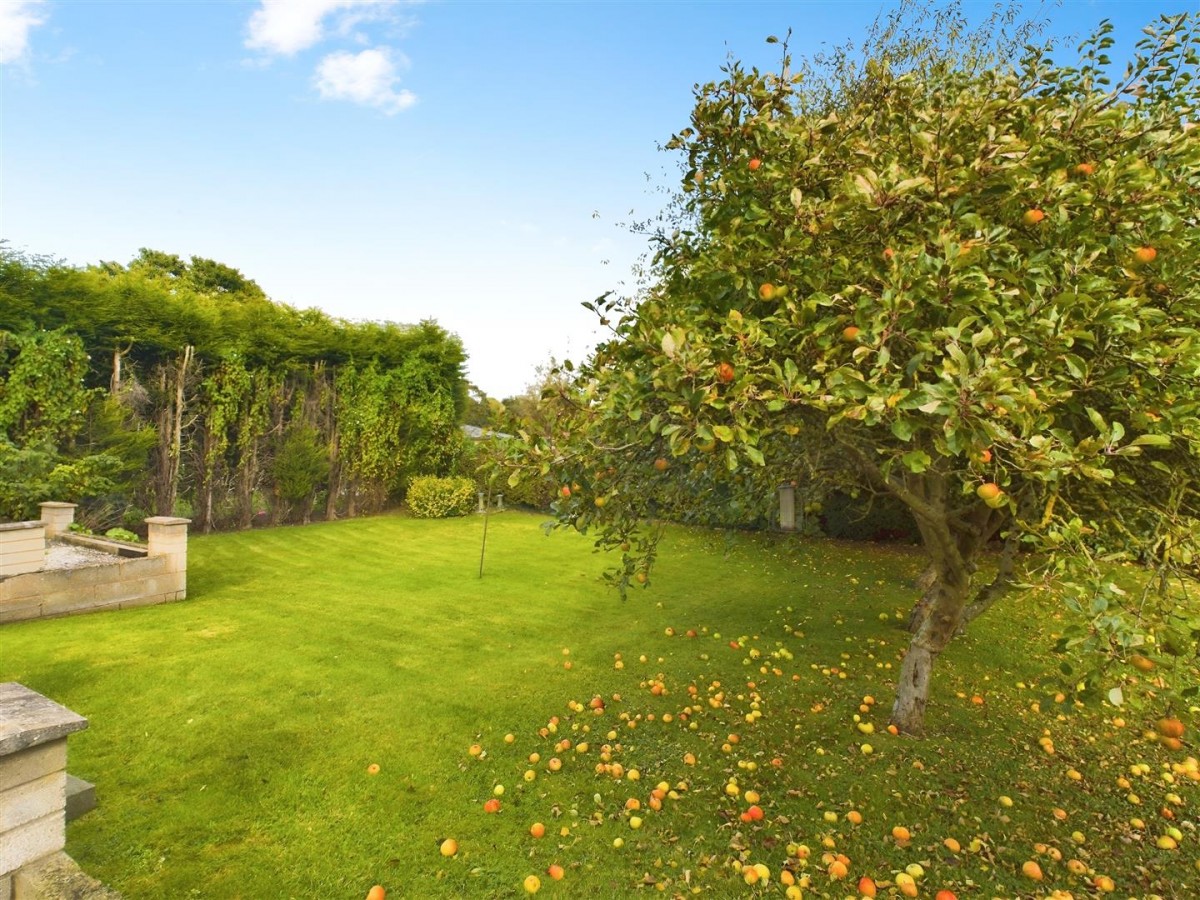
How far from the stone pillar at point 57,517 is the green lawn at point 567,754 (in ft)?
12.9

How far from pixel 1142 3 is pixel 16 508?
47.6ft

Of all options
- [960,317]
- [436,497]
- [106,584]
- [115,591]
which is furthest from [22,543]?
[436,497]

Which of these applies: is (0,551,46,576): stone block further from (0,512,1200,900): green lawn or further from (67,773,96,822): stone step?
(67,773,96,822): stone step

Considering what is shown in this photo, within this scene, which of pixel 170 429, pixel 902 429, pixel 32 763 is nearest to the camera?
pixel 32 763

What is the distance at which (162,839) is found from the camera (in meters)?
3.04

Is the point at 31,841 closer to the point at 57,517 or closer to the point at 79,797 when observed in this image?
the point at 79,797

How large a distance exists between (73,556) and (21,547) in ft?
7.35

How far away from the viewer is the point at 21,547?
6730 mm

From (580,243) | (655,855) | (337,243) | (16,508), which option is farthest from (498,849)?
(337,243)

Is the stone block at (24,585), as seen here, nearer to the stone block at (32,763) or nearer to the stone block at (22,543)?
the stone block at (22,543)

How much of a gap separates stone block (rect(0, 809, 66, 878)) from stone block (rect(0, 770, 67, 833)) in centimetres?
2

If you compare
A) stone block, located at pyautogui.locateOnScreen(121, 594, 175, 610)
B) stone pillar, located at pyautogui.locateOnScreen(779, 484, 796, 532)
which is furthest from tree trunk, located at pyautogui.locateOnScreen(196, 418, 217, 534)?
stone pillar, located at pyautogui.locateOnScreen(779, 484, 796, 532)

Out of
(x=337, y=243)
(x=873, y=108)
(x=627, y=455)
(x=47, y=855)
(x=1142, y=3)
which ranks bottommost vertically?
(x=47, y=855)

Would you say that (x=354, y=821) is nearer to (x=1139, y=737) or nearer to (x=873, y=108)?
(x=873, y=108)
